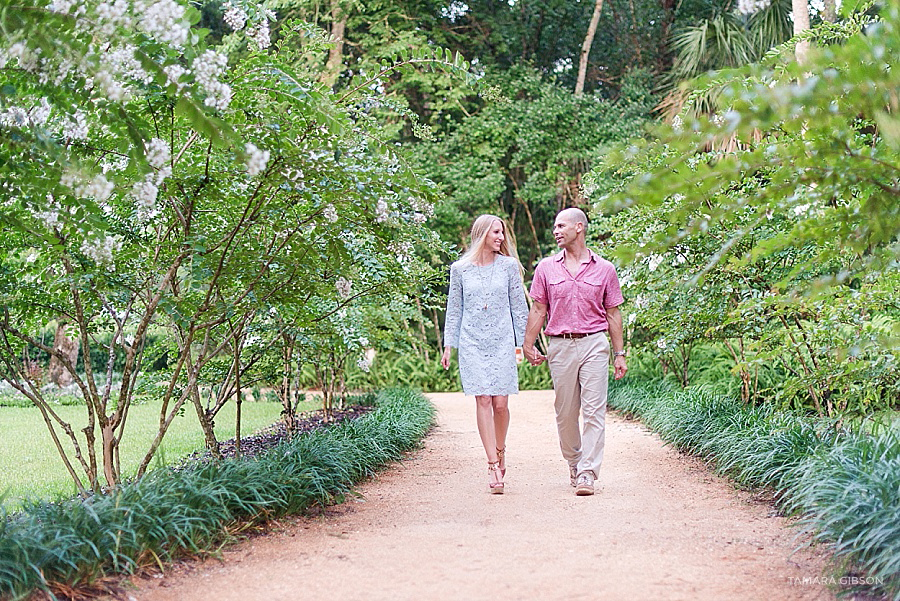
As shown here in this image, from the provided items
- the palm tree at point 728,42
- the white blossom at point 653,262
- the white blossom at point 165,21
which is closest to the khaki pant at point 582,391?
the white blossom at point 653,262

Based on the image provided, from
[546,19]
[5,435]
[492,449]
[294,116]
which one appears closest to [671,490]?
[492,449]

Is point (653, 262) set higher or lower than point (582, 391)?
higher

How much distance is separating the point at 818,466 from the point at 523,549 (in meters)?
1.70

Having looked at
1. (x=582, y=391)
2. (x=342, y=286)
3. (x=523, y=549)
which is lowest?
(x=523, y=549)

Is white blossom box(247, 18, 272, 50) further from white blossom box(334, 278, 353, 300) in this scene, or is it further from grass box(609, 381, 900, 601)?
grass box(609, 381, 900, 601)

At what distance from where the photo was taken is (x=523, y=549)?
12.8 feet

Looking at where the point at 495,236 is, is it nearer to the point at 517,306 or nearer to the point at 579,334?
the point at 517,306

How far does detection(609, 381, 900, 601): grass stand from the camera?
3299 millimetres

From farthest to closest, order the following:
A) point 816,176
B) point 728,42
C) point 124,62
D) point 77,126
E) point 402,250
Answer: point 728,42 → point 402,250 → point 77,126 → point 124,62 → point 816,176

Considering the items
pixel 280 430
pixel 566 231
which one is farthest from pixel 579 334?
pixel 280 430

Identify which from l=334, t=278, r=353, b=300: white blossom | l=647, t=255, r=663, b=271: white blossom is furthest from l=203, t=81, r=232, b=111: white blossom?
l=647, t=255, r=663, b=271: white blossom

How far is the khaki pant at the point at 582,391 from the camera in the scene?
5.28m

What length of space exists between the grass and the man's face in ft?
5.93

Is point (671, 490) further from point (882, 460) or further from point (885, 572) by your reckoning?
point (885, 572)
